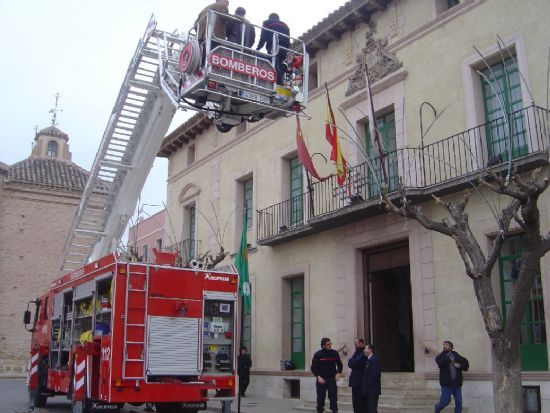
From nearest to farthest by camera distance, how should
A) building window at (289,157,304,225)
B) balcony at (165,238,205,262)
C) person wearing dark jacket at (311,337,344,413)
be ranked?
1. person wearing dark jacket at (311,337,344,413)
2. building window at (289,157,304,225)
3. balcony at (165,238,205,262)

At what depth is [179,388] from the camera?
11.3m

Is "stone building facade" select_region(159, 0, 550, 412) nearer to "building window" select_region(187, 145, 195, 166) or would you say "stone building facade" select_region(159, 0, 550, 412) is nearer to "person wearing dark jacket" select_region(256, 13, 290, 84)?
"person wearing dark jacket" select_region(256, 13, 290, 84)

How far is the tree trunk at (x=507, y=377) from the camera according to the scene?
8.29 metres

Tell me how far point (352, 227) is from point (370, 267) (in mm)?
1127

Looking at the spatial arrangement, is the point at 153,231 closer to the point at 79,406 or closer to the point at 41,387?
the point at 41,387

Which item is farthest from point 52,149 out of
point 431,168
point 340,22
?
point 431,168

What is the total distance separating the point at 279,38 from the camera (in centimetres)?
1155

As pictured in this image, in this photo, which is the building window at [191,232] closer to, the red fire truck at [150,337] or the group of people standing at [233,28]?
the red fire truck at [150,337]

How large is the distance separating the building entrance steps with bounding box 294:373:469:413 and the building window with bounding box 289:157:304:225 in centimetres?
550

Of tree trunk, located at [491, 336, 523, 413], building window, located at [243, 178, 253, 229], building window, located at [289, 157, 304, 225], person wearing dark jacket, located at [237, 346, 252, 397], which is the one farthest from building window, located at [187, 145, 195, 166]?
tree trunk, located at [491, 336, 523, 413]

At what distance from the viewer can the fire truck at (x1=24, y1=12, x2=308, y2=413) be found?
10.7m

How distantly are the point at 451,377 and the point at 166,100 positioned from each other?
823 cm

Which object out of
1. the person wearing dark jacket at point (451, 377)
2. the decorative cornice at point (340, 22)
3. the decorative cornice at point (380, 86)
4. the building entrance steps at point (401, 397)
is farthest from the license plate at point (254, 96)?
the decorative cornice at point (340, 22)

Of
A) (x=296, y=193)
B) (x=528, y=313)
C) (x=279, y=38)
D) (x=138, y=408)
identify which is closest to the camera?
(x=279, y=38)
